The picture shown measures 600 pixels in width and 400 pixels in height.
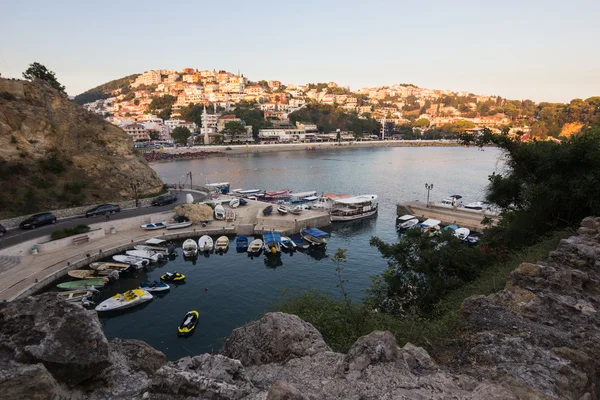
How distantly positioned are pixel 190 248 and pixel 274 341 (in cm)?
1732

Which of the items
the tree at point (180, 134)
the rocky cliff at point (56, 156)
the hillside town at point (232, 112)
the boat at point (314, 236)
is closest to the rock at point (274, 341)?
the boat at point (314, 236)

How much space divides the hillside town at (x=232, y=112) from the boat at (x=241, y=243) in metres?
78.8

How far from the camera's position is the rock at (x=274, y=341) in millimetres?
4414

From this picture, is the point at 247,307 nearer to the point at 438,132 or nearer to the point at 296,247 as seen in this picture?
the point at 296,247

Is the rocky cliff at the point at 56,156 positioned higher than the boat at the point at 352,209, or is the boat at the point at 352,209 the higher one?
the rocky cliff at the point at 56,156

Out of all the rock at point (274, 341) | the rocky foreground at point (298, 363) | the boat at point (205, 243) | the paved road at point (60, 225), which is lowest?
the boat at point (205, 243)

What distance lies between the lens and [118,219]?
23.1 metres

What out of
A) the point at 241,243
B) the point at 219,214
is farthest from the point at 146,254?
the point at 219,214

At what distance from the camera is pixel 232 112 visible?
12206 cm

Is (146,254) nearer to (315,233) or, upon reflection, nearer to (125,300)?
(125,300)

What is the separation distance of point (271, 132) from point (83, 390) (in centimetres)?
10652

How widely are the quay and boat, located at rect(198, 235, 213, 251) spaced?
18168 millimetres

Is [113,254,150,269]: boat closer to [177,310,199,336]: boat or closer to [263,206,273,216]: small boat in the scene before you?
[177,310,199,336]: boat

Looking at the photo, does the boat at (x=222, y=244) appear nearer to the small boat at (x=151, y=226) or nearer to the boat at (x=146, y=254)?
the boat at (x=146, y=254)
